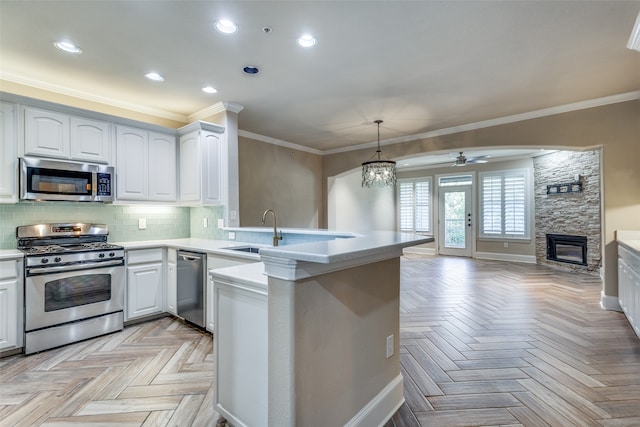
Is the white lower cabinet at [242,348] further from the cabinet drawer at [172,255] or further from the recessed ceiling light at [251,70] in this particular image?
the recessed ceiling light at [251,70]

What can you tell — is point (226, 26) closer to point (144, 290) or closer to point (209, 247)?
point (209, 247)

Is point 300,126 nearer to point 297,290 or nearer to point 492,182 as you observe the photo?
point 297,290

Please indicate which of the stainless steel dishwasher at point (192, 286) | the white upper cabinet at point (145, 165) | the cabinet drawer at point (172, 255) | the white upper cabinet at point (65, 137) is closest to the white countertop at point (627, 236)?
the stainless steel dishwasher at point (192, 286)

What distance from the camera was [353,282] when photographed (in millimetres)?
1588

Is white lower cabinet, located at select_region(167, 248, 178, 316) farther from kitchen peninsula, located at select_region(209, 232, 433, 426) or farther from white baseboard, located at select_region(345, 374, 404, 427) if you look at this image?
white baseboard, located at select_region(345, 374, 404, 427)

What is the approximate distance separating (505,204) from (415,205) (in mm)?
2271

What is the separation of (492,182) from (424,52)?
6190mm

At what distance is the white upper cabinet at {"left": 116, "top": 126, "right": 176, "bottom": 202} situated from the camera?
11.4ft

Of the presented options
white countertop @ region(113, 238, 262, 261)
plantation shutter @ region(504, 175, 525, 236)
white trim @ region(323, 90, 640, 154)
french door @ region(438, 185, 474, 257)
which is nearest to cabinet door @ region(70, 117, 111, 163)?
white countertop @ region(113, 238, 262, 261)

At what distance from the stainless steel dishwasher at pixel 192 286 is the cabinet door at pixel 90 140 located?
4.49 ft

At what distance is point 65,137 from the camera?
10.2 feet

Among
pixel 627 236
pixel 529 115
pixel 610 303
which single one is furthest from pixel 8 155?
pixel 610 303

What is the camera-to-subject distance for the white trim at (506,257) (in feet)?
23.7

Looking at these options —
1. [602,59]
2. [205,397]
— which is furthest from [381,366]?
[602,59]
